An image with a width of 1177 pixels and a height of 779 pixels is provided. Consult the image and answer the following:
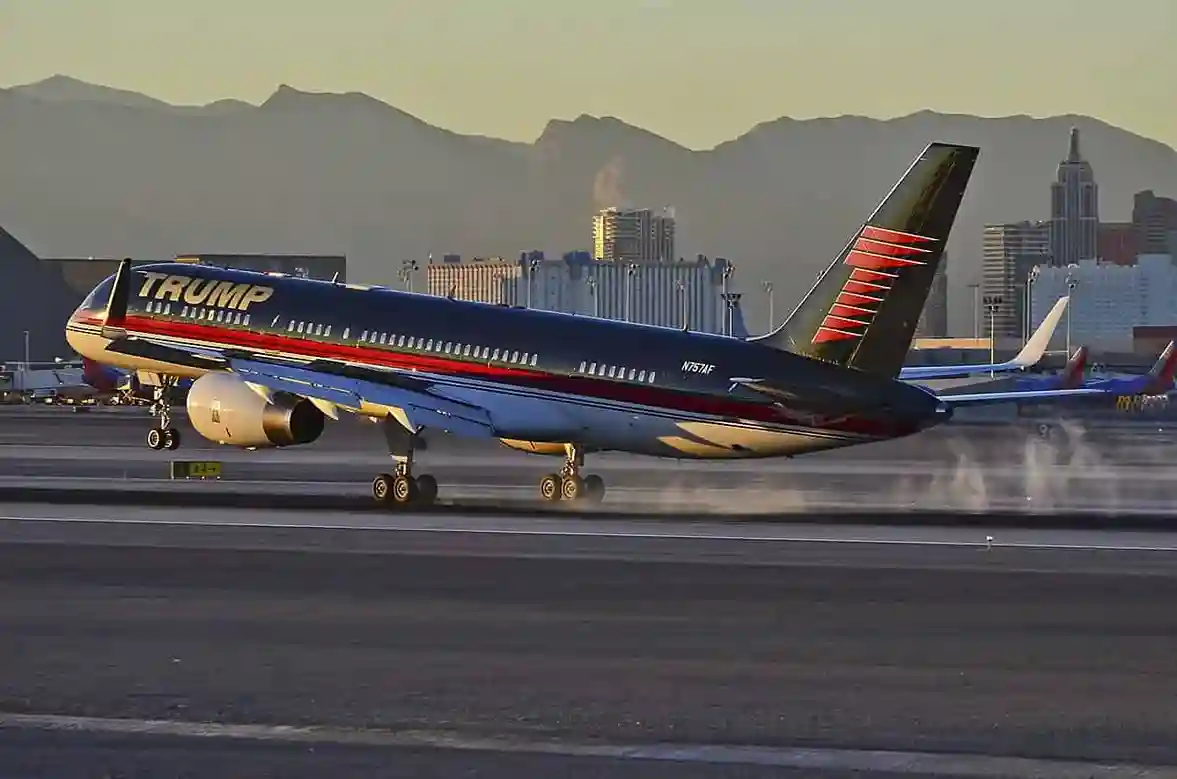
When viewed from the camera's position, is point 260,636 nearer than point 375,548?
Yes

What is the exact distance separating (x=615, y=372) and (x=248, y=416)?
8.78 meters

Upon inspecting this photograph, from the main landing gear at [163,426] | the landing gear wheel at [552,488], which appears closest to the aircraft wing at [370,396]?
the landing gear wheel at [552,488]

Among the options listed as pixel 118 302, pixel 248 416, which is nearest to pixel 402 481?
pixel 248 416

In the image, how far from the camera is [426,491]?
49344mm

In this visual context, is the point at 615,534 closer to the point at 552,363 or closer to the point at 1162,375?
the point at 552,363

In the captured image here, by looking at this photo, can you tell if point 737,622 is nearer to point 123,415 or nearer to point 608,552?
point 608,552

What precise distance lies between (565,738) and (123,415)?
93.2m

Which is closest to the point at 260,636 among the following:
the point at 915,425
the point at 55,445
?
the point at 915,425

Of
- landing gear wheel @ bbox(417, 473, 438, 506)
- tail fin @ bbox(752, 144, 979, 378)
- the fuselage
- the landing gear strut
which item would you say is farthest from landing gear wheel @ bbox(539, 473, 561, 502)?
tail fin @ bbox(752, 144, 979, 378)

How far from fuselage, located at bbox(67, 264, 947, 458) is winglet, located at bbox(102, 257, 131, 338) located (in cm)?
19

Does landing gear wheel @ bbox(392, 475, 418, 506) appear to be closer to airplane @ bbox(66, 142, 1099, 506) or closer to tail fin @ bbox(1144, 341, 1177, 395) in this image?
airplane @ bbox(66, 142, 1099, 506)

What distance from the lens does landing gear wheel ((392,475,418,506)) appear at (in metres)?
48.9

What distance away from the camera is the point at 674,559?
117 feet

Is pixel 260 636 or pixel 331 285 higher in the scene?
pixel 331 285
